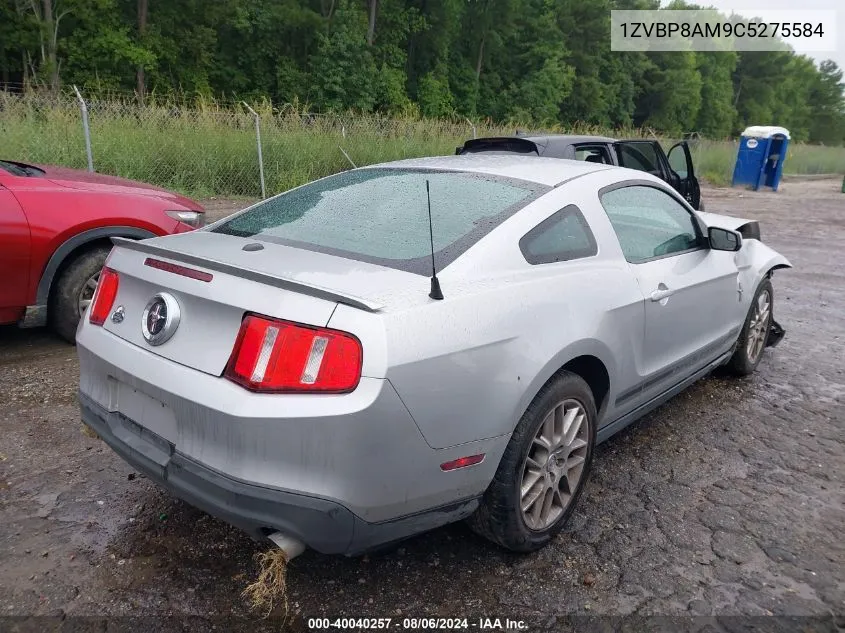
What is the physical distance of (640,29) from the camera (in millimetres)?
53625

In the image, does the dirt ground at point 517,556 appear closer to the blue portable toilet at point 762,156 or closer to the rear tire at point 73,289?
the rear tire at point 73,289

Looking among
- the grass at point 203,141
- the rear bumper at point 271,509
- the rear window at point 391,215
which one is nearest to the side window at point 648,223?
the rear window at point 391,215

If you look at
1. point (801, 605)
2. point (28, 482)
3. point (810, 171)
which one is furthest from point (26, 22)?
Result: point (810, 171)

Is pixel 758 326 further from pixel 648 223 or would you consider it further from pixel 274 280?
pixel 274 280

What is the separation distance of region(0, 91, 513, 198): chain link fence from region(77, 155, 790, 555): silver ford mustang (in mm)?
9632

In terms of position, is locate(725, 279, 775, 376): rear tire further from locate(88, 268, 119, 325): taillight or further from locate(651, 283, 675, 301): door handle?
locate(88, 268, 119, 325): taillight

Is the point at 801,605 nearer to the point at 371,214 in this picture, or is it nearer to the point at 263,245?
the point at 371,214

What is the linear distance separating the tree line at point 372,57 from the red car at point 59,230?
13808mm

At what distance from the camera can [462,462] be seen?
2109 mm

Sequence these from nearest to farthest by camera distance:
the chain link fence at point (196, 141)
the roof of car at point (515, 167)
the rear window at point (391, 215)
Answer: the rear window at point (391, 215)
the roof of car at point (515, 167)
the chain link fence at point (196, 141)

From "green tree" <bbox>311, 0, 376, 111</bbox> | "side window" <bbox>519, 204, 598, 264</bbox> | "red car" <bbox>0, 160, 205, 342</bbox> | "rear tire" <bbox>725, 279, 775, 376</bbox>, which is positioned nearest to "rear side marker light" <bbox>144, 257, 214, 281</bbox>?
"side window" <bbox>519, 204, 598, 264</bbox>

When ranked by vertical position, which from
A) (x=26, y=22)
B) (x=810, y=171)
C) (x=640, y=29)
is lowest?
(x=810, y=171)

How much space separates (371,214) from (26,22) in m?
33.1

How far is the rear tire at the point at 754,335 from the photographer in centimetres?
433
